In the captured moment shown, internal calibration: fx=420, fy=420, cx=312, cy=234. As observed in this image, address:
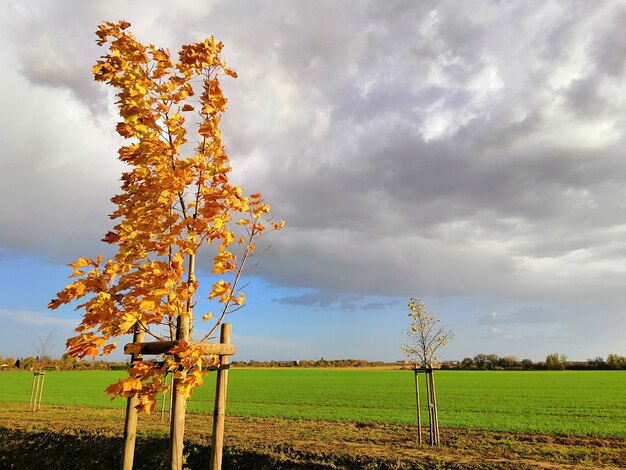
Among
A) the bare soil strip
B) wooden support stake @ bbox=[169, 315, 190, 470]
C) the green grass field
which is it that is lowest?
the green grass field

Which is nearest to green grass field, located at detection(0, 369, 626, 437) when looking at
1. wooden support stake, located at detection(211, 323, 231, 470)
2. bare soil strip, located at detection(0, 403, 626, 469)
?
bare soil strip, located at detection(0, 403, 626, 469)

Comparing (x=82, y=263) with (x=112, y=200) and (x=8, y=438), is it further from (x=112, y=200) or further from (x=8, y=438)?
(x=8, y=438)

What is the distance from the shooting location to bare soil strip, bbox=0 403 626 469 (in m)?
13.5

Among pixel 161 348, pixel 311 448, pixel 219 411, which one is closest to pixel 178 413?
pixel 219 411

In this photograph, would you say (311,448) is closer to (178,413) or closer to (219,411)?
(219,411)

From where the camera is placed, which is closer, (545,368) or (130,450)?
(130,450)

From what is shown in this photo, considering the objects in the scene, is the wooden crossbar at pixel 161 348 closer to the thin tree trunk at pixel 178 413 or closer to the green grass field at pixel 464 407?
the thin tree trunk at pixel 178 413

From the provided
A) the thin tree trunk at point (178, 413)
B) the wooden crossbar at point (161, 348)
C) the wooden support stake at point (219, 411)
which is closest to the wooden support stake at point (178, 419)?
the thin tree trunk at point (178, 413)

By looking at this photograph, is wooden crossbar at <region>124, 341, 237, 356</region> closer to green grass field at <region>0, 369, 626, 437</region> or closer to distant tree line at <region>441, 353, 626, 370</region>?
green grass field at <region>0, 369, 626, 437</region>

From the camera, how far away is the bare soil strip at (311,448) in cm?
1346

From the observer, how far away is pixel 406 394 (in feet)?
139

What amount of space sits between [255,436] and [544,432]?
14700 mm

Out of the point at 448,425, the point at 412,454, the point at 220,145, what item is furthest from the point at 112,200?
the point at 448,425

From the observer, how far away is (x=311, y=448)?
15.1m
